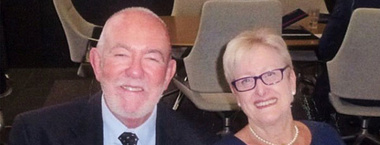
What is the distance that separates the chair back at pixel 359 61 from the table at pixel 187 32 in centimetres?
24

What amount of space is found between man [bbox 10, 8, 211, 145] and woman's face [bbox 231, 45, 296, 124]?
0.20 meters

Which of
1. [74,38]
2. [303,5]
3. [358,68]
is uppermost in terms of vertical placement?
[358,68]

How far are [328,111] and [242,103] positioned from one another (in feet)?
6.70

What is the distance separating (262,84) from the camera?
2.13 metres

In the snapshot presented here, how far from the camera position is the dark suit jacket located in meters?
2.08

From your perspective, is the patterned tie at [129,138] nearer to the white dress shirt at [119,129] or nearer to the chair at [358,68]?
the white dress shirt at [119,129]

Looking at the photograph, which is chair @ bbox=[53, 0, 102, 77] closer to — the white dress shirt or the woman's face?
the white dress shirt

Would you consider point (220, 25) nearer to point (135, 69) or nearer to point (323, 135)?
point (323, 135)

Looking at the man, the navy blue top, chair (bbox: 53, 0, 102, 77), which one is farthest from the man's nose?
chair (bbox: 53, 0, 102, 77)

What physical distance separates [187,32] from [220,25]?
650 millimetres

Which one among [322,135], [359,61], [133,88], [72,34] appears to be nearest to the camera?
[133,88]

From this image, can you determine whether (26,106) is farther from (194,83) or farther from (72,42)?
(194,83)

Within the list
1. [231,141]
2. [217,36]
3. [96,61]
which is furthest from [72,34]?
[231,141]

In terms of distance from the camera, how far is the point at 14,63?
6.57 m
